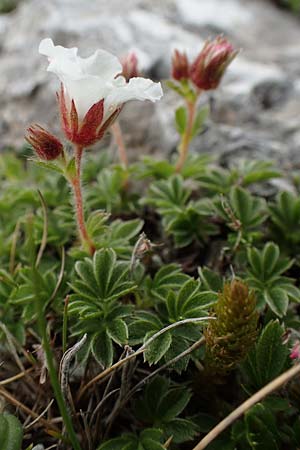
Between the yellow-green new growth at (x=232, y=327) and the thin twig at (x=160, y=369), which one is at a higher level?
the yellow-green new growth at (x=232, y=327)

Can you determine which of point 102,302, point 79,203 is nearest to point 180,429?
point 102,302

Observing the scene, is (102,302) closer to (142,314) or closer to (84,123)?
(142,314)

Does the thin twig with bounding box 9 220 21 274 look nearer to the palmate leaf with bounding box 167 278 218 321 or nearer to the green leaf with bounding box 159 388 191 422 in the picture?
the palmate leaf with bounding box 167 278 218 321

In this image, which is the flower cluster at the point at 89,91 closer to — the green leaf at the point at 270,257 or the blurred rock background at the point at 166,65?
the green leaf at the point at 270,257

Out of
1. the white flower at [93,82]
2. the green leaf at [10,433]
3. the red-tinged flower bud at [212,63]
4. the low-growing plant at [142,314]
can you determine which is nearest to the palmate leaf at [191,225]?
the low-growing plant at [142,314]

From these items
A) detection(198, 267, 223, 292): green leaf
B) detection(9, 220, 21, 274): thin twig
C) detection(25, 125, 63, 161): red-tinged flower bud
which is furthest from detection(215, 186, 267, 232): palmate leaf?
detection(9, 220, 21, 274): thin twig

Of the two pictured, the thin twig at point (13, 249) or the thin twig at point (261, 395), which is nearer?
the thin twig at point (261, 395)
